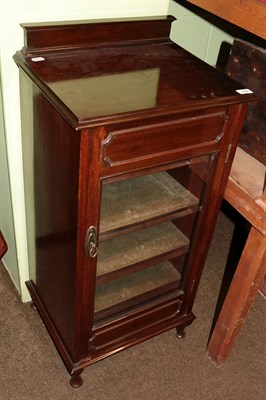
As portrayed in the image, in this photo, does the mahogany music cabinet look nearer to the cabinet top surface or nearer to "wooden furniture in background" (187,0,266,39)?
the cabinet top surface

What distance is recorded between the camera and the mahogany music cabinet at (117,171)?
3.08 ft

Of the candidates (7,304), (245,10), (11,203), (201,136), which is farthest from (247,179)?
(7,304)

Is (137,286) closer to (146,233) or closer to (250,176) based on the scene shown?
(146,233)

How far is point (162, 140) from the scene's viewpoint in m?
0.99

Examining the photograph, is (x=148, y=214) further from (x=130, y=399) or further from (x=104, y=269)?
(x=130, y=399)

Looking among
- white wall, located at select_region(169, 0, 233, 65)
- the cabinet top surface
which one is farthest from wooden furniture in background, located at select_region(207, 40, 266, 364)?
white wall, located at select_region(169, 0, 233, 65)

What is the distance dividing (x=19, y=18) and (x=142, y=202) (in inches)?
21.2

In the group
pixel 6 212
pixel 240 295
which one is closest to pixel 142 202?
pixel 240 295

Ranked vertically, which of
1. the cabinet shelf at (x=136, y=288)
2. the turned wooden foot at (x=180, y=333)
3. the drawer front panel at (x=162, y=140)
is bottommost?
the turned wooden foot at (x=180, y=333)

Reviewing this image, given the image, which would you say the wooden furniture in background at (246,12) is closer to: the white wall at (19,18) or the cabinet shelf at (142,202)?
the white wall at (19,18)

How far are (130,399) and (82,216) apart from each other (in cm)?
66

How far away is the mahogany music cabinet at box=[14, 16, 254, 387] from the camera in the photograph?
94cm

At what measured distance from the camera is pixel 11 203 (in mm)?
1388

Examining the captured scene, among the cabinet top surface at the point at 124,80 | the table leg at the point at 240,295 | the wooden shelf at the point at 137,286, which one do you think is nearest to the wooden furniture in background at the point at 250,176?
the table leg at the point at 240,295
